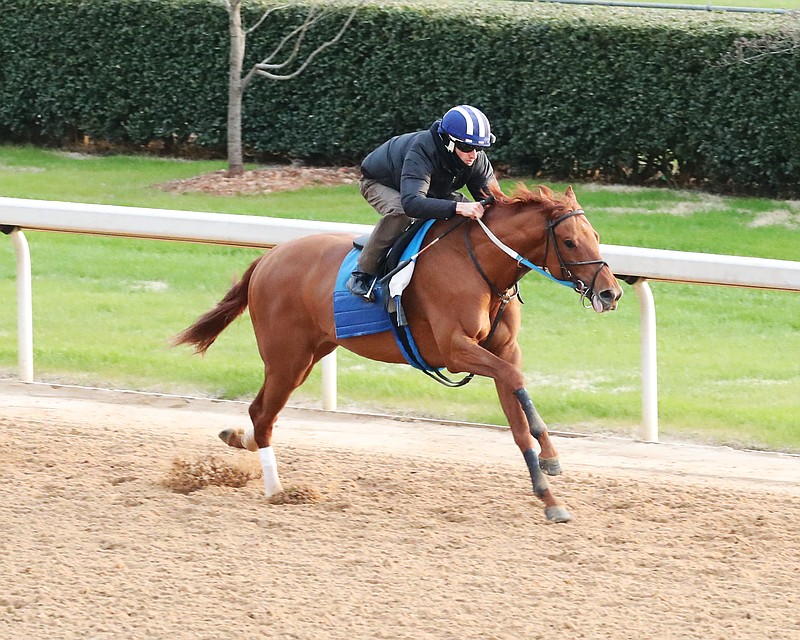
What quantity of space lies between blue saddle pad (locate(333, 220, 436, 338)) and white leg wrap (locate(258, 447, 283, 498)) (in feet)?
2.06

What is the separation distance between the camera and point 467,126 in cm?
511

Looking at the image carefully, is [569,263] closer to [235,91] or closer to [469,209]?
[469,209]

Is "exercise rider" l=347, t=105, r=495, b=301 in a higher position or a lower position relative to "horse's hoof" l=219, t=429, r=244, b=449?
higher

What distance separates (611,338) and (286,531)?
3746 mm

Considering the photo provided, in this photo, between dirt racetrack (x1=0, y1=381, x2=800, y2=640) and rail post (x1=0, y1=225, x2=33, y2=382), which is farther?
rail post (x1=0, y1=225, x2=33, y2=382)

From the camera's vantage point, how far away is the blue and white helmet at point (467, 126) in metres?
5.11

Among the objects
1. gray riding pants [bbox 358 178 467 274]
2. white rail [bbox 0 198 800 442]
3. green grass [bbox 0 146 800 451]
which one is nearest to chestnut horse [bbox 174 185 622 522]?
gray riding pants [bbox 358 178 467 274]

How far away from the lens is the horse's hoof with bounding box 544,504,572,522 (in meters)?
5.22

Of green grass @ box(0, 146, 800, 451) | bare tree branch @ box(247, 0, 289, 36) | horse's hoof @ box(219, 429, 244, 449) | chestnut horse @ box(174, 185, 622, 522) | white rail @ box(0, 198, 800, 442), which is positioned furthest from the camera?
bare tree branch @ box(247, 0, 289, 36)

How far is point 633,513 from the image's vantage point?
537cm

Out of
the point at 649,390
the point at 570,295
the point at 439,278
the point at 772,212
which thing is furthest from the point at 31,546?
the point at 772,212

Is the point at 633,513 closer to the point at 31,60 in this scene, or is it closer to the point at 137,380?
the point at 137,380

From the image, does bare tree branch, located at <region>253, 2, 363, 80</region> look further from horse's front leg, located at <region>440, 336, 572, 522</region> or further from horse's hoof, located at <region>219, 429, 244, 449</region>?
horse's front leg, located at <region>440, 336, 572, 522</region>

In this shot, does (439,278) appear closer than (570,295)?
Yes
